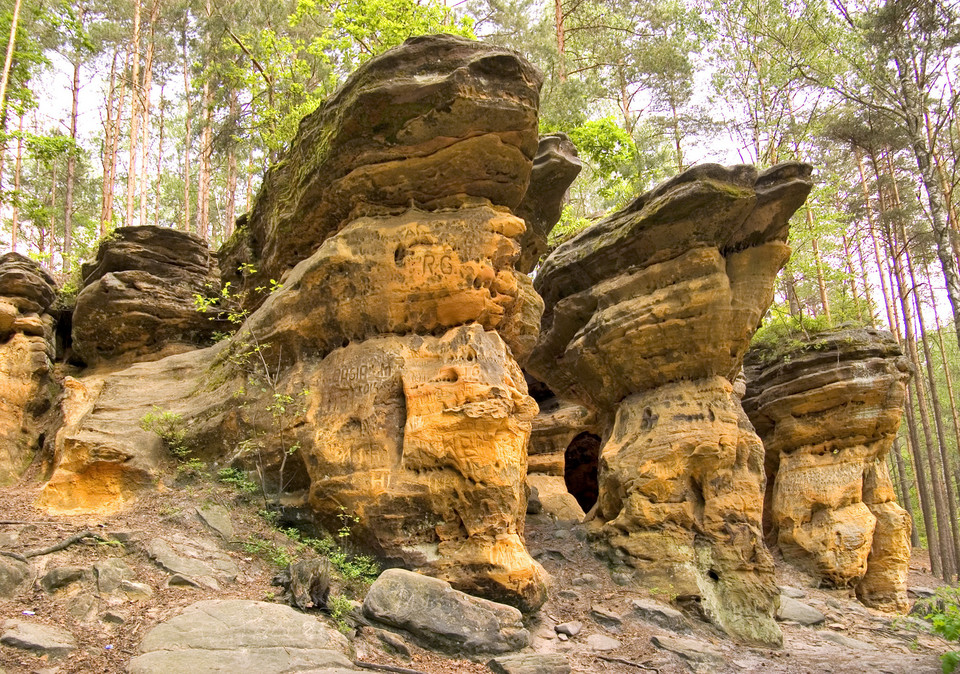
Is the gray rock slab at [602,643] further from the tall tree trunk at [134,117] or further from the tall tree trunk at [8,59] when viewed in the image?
the tall tree trunk at [134,117]

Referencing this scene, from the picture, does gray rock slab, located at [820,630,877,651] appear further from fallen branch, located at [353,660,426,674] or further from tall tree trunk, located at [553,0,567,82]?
tall tree trunk, located at [553,0,567,82]

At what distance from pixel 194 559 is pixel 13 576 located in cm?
155


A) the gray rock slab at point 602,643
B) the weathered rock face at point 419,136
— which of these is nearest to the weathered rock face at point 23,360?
the weathered rock face at point 419,136

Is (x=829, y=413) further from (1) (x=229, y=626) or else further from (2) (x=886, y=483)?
(1) (x=229, y=626)

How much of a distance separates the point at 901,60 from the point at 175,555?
15639 mm

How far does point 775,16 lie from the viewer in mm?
18609

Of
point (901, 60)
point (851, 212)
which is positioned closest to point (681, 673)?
point (901, 60)

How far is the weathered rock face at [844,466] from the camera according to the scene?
1437 centimetres

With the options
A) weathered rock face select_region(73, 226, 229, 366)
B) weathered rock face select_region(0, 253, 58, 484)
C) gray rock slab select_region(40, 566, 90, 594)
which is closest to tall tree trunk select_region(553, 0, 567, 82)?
weathered rock face select_region(73, 226, 229, 366)

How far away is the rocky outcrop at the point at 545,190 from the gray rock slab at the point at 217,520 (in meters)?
A: 6.04

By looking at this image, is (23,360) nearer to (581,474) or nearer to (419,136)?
(419,136)

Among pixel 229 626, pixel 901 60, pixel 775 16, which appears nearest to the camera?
pixel 229 626


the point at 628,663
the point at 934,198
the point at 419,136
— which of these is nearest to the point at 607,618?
the point at 628,663

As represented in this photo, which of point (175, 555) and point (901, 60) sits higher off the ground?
point (901, 60)
